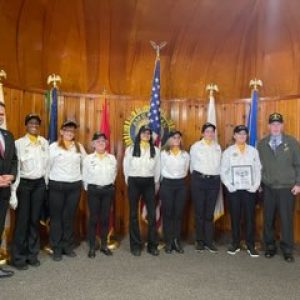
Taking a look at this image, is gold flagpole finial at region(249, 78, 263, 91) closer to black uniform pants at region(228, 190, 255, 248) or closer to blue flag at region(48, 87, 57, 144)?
black uniform pants at region(228, 190, 255, 248)

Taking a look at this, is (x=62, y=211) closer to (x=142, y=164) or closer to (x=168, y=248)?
(x=142, y=164)

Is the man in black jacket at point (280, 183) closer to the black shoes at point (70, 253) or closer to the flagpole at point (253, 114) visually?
the flagpole at point (253, 114)

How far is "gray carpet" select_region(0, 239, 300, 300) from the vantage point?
3023 millimetres

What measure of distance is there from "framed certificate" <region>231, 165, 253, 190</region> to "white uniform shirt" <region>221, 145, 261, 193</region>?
0.03 meters

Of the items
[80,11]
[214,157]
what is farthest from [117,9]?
[214,157]

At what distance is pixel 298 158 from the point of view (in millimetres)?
4027

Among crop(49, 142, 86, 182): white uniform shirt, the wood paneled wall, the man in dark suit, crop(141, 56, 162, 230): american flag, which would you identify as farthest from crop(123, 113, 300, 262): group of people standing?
the man in dark suit

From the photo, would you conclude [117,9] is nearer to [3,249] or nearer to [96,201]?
[96,201]

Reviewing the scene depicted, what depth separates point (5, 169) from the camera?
3.36 meters

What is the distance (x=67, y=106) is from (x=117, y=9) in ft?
4.43

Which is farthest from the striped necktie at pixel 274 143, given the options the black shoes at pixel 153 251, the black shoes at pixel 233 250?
the black shoes at pixel 153 251

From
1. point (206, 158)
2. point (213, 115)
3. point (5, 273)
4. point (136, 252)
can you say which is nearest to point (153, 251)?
point (136, 252)

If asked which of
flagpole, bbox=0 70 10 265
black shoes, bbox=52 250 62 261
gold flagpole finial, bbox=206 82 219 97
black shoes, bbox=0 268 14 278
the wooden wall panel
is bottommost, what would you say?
black shoes, bbox=0 268 14 278

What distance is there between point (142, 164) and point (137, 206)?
18.8 inches
